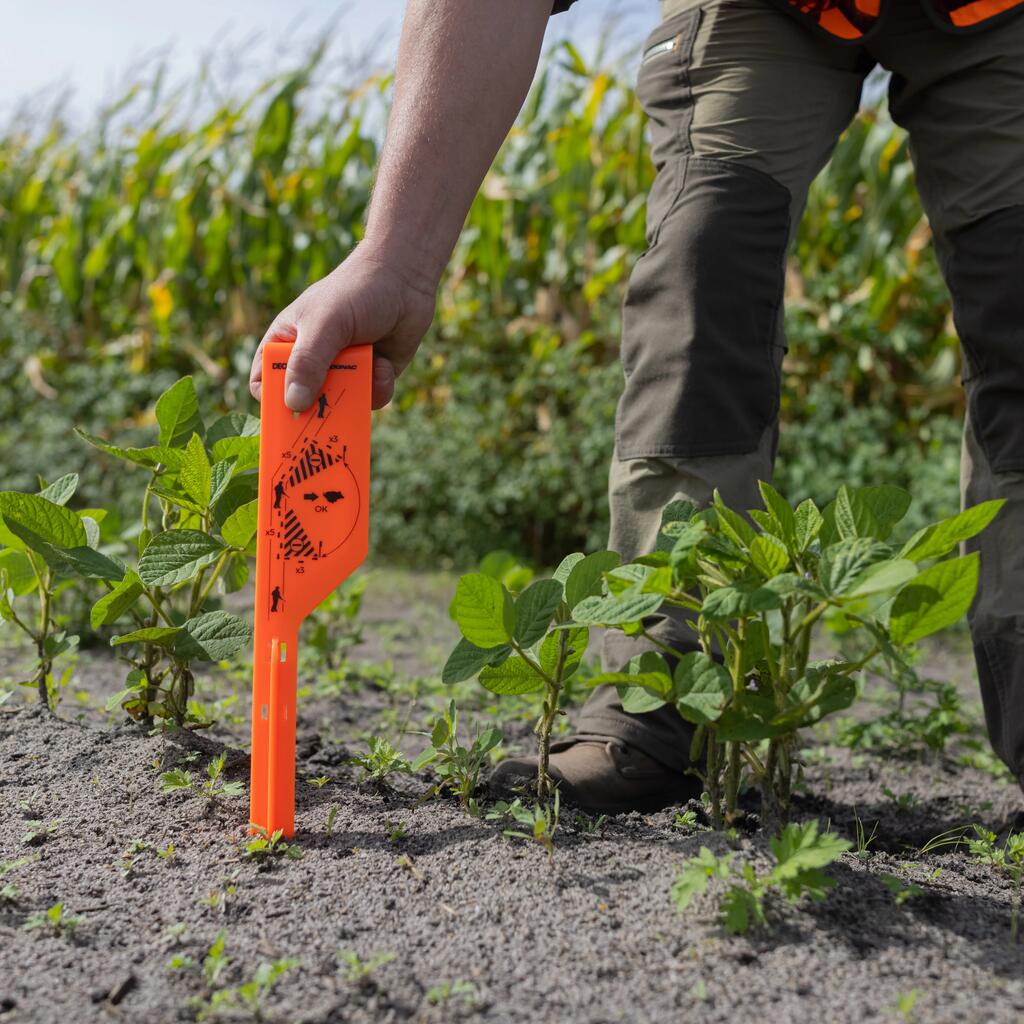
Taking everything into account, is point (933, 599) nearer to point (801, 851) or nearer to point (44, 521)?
point (801, 851)

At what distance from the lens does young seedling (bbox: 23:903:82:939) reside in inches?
45.4

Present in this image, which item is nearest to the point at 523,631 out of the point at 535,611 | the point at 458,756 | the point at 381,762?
the point at 535,611

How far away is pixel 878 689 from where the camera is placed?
2.89 meters

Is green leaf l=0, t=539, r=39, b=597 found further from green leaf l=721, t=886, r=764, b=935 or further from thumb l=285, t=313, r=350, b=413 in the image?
green leaf l=721, t=886, r=764, b=935

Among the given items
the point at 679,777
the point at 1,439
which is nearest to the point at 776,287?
the point at 679,777

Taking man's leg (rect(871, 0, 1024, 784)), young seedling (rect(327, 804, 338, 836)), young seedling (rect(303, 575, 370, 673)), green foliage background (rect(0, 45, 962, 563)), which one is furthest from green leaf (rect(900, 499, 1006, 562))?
green foliage background (rect(0, 45, 962, 563))

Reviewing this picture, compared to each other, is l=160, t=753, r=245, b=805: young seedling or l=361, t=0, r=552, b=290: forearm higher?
l=361, t=0, r=552, b=290: forearm

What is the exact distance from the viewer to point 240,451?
1.51m

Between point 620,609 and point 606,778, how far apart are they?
54 cm

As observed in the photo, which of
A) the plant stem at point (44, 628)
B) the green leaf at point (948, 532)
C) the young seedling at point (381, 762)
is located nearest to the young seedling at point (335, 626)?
the plant stem at point (44, 628)

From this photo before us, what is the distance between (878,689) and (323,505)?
2.08 meters

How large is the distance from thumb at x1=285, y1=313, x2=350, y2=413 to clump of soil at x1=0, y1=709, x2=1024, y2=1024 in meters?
0.57

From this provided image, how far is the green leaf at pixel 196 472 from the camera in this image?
1.44 m

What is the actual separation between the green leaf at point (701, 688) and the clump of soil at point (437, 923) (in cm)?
18
